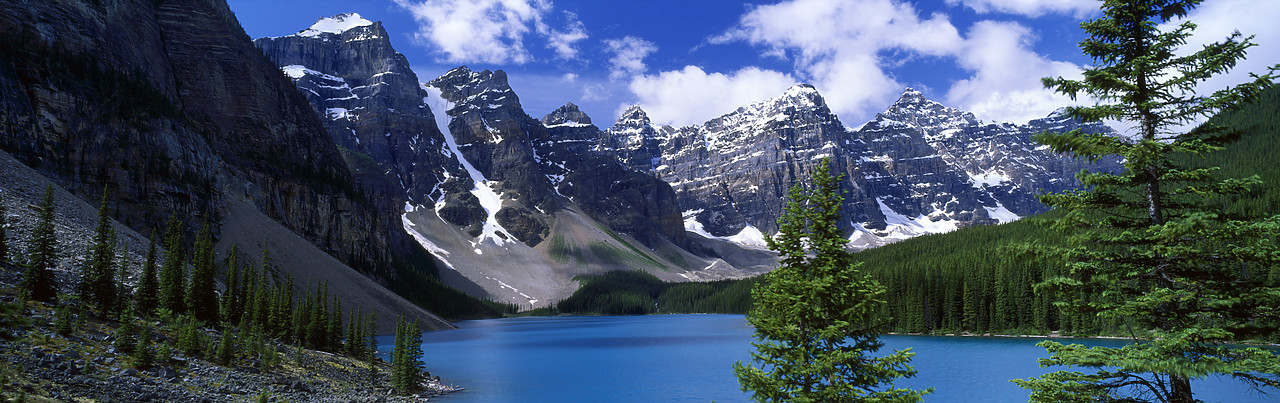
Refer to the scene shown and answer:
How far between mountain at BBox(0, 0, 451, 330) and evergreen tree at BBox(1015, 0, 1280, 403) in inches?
2526

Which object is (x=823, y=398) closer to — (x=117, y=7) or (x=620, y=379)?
(x=620, y=379)

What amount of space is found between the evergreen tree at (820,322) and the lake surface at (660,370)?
1884 centimetres

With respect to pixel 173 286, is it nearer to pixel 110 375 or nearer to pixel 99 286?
pixel 99 286

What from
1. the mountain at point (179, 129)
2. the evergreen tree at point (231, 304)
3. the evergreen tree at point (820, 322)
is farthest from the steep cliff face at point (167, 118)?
the evergreen tree at point (820, 322)

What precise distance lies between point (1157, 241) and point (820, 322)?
18.4 feet

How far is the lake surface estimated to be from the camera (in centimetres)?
3941

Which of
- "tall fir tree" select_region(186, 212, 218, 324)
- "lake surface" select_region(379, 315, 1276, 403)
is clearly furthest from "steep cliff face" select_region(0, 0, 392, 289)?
"tall fir tree" select_region(186, 212, 218, 324)

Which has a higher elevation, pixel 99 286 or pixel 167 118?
pixel 167 118

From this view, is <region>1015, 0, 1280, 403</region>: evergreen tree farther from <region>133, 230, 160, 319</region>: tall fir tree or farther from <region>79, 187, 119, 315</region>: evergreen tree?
<region>133, 230, 160, 319</region>: tall fir tree

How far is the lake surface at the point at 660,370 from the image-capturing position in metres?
39.4

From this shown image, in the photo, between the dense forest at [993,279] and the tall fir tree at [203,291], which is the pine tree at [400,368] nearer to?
the tall fir tree at [203,291]

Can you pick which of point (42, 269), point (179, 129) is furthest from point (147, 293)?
point (179, 129)

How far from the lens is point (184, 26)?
110500mm

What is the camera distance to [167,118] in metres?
78.5
